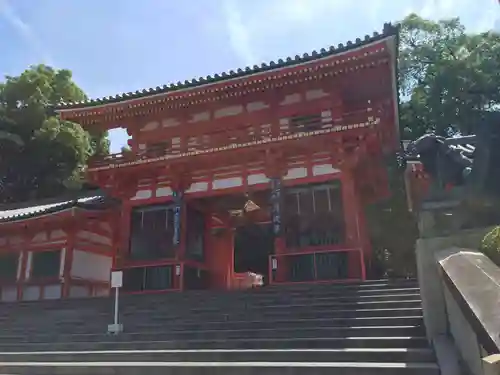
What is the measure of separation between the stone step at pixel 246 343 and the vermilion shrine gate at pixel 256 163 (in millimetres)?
4659

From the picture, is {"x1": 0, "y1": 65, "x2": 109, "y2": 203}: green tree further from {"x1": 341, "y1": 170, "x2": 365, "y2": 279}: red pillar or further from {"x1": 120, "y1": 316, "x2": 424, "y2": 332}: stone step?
{"x1": 120, "y1": 316, "x2": 424, "y2": 332}: stone step

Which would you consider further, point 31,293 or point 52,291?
point 31,293

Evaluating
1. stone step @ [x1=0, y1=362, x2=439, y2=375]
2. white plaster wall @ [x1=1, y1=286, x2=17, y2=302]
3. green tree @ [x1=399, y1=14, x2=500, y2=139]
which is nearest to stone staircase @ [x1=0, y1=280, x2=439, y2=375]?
stone step @ [x1=0, y1=362, x2=439, y2=375]

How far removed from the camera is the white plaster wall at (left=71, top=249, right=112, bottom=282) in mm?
16141

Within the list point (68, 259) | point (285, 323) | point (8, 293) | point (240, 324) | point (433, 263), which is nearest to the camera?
point (433, 263)

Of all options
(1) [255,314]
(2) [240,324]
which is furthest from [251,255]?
(2) [240,324]

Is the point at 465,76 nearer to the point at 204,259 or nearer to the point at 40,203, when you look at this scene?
the point at 204,259

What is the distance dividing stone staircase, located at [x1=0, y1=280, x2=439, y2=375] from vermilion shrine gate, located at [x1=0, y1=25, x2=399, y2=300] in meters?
2.26

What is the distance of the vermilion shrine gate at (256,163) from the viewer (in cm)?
1171

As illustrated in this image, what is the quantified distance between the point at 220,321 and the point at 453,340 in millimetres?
4427

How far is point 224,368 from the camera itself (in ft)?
19.1

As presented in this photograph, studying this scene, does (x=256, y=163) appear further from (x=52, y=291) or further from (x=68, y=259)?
(x=52, y=291)

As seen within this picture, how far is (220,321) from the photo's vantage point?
27.3 ft

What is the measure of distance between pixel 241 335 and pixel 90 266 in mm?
11247
